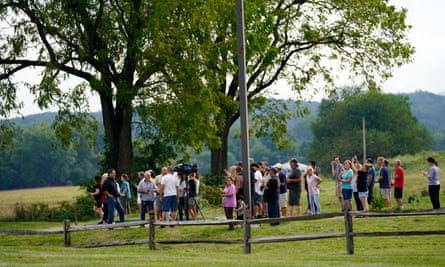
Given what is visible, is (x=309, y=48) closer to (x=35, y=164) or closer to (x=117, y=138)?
(x=117, y=138)

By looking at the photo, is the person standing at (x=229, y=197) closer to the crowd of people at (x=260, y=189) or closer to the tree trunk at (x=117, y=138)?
the crowd of people at (x=260, y=189)

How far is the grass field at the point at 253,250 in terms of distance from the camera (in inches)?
767

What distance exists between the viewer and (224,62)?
137ft

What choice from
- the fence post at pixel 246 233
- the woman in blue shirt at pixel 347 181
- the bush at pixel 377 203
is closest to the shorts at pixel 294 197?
the woman in blue shirt at pixel 347 181

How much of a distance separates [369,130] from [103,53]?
90046 millimetres

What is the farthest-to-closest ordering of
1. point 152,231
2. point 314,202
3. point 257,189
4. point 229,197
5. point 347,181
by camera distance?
1. point 314,202
2. point 257,189
3. point 347,181
4. point 229,197
5. point 152,231

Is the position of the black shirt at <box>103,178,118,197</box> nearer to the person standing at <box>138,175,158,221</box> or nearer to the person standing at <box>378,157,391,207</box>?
the person standing at <box>138,175,158,221</box>

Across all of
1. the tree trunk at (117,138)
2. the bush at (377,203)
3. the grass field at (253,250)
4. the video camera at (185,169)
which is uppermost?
the tree trunk at (117,138)

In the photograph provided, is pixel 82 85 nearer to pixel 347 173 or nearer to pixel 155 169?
pixel 155 169

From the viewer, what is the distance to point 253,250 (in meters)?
24.8

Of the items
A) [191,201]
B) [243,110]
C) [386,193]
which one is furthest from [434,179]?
[191,201]

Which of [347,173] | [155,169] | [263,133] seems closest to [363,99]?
[263,133]

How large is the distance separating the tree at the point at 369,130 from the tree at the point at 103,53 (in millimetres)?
81143

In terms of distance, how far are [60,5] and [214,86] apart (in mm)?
7235
